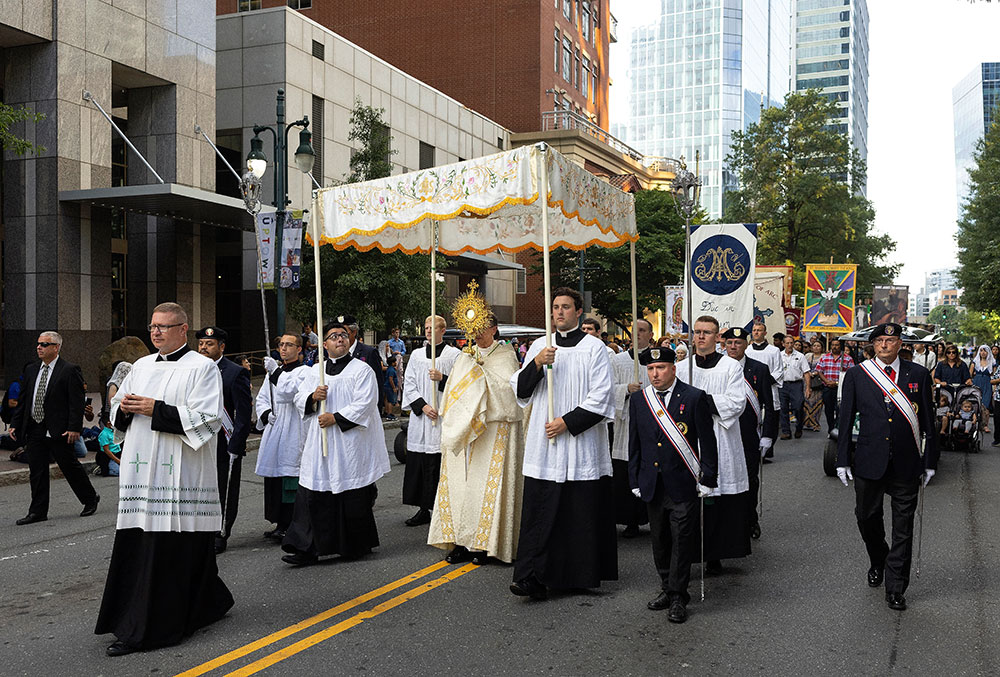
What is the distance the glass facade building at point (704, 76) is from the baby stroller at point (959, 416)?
13326 centimetres

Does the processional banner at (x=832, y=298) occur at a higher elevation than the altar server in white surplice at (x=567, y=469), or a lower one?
higher

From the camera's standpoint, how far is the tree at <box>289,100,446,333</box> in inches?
811

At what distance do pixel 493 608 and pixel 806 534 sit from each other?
3753 mm

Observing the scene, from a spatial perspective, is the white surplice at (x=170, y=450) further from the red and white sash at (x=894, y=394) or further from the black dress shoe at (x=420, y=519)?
the red and white sash at (x=894, y=394)

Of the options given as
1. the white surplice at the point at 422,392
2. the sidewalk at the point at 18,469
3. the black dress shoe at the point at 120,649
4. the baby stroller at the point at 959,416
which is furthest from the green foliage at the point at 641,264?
the black dress shoe at the point at 120,649

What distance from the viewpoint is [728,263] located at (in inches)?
456

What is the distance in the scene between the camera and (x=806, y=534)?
27.7 ft

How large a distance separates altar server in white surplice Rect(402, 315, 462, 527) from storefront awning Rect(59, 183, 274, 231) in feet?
35.3

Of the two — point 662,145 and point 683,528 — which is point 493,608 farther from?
point 662,145

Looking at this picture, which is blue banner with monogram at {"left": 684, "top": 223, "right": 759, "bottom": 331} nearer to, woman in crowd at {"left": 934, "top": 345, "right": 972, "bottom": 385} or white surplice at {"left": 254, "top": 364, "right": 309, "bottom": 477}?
woman in crowd at {"left": 934, "top": 345, "right": 972, "bottom": 385}

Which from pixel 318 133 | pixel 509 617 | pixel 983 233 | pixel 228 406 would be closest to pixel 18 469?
pixel 228 406

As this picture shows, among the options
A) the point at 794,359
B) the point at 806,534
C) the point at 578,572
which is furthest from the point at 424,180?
the point at 794,359

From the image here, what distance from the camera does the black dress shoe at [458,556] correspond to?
285 inches

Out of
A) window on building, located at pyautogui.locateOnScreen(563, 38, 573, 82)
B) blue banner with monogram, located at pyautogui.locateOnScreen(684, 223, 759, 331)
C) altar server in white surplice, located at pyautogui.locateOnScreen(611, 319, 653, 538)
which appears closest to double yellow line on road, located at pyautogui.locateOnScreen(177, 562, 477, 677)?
altar server in white surplice, located at pyautogui.locateOnScreen(611, 319, 653, 538)
